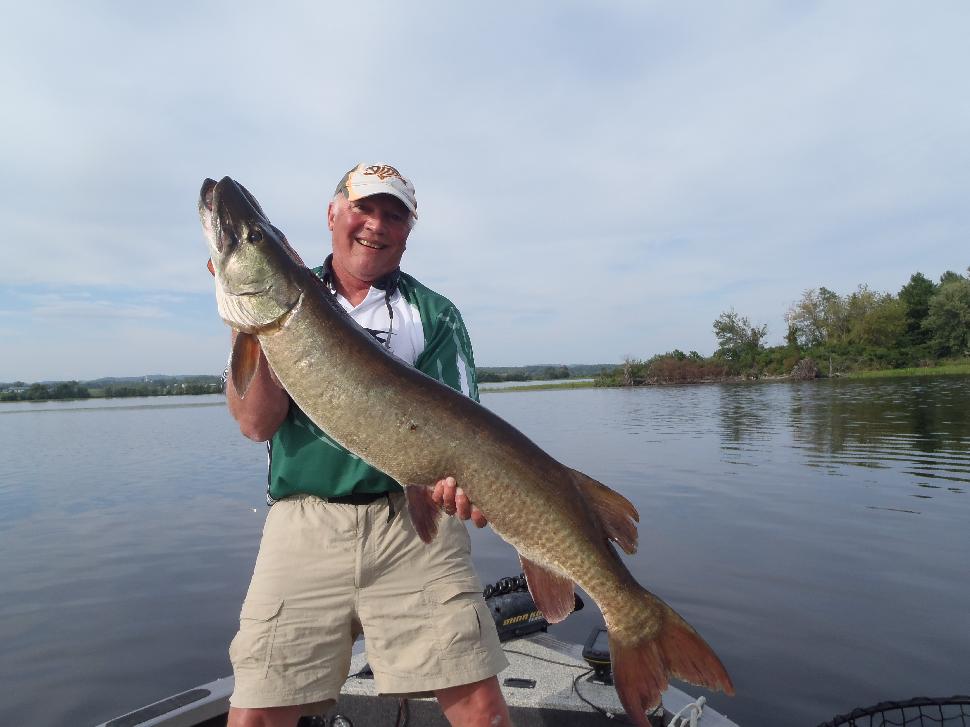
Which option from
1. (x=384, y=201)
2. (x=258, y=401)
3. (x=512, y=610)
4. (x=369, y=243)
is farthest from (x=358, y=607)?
(x=512, y=610)

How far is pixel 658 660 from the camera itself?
7.97ft

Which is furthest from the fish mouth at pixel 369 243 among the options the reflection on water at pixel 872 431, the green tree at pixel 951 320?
the green tree at pixel 951 320

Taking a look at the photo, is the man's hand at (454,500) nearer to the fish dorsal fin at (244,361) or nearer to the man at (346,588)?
the man at (346,588)

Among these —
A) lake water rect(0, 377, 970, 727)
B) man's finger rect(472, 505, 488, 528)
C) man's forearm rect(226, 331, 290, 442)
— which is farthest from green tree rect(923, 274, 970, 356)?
man's forearm rect(226, 331, 290, 442)

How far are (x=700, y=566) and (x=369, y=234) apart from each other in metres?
8.12

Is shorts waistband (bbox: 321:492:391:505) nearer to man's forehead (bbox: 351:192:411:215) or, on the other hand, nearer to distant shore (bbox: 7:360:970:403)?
man's forehead (bbox: 351:192:411:215)

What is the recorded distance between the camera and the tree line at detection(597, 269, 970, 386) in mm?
63719

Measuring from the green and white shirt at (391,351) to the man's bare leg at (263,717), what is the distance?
87 cm

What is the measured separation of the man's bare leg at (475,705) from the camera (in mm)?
2641

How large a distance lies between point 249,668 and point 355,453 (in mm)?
992

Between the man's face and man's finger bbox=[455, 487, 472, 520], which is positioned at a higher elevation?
the man's face

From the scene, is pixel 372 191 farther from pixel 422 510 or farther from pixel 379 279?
pixel 422 510

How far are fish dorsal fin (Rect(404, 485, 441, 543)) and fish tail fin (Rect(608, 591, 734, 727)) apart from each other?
84 cm

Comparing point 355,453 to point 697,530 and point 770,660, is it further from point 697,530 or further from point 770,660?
point 697,530
